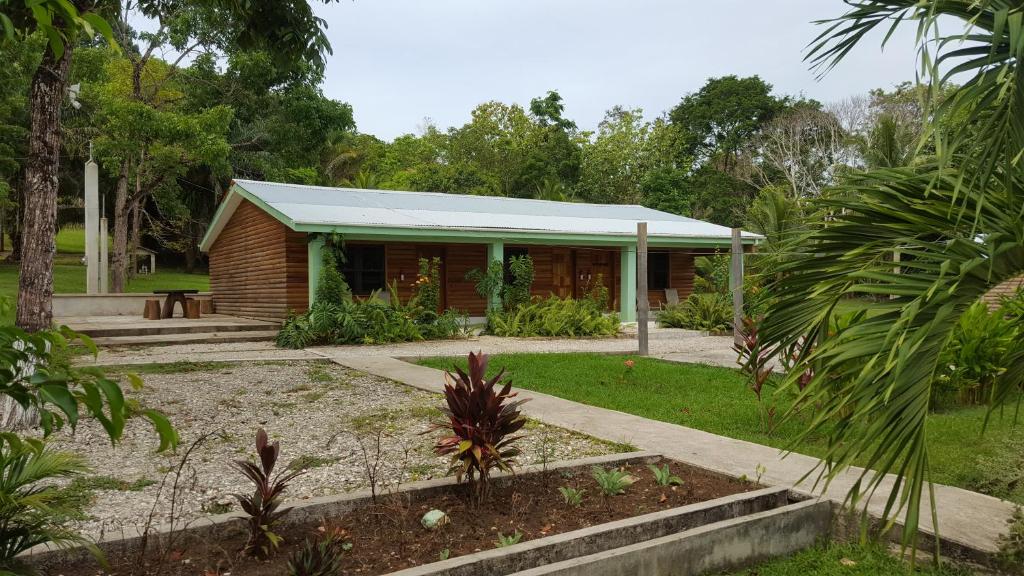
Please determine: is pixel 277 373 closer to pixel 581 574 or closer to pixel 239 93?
pixel 581 574

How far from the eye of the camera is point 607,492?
4.13 m

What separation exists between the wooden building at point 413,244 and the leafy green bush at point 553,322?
6.04 ft

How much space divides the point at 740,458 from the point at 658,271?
59.3ft

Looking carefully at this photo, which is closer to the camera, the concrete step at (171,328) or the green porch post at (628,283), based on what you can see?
the concrete step at (171,328)

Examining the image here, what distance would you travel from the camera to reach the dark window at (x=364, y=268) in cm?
1731

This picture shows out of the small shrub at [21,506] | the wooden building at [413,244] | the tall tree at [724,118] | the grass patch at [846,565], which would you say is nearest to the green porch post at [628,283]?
the wooden building at [413,244]

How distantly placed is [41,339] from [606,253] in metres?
20.7

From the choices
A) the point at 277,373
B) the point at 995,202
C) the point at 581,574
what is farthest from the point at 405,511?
the point at 277,373

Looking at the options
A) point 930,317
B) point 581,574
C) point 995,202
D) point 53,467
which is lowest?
point 581,574

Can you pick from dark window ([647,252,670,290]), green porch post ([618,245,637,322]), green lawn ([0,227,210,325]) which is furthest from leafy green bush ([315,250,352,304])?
green lawn ([0,227,210,325])

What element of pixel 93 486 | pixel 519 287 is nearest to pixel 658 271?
pixel 519 287

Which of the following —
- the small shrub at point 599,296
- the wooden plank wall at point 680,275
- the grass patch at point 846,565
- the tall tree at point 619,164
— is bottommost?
the grass patch at point 846,565

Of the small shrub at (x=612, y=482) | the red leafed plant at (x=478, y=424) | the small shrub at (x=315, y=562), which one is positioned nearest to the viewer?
the small shrub at (x=315, y=562)

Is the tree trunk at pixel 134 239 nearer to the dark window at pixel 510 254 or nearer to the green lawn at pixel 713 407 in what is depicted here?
the dark window at pixel 510 254
